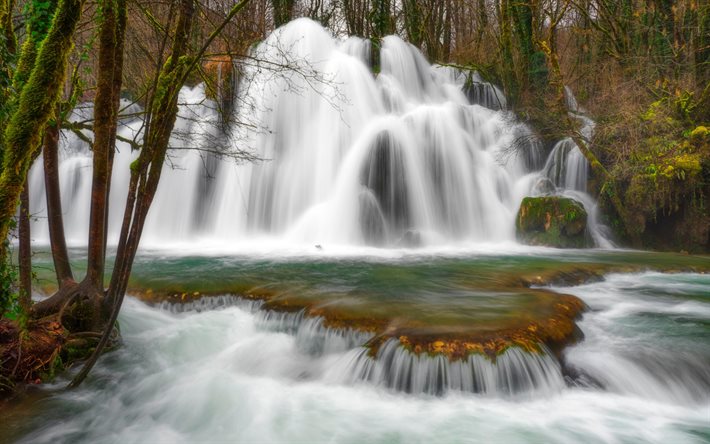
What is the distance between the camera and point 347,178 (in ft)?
38.4

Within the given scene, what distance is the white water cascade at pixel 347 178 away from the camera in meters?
11.3

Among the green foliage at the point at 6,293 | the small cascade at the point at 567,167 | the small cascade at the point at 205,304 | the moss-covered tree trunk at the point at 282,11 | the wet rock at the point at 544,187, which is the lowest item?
the small cascade at the point at 205,304

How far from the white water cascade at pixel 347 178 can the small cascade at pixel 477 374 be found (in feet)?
22.2

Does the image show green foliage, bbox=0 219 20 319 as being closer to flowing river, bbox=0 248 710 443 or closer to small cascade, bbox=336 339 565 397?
flowing river, bbox=0 248 710 443

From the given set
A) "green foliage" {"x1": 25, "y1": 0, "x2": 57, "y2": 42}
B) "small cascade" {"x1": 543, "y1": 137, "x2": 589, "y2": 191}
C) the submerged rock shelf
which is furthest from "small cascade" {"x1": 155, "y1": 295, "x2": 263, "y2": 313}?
"small cascade" {"x1": 543, "y1": 137, "x2": 589, "y2": 191}

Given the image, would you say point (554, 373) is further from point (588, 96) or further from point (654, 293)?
point (588, 96)

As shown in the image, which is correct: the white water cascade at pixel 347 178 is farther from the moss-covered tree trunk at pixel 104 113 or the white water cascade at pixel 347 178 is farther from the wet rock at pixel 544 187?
the moss-covered tree trunk at pixel 104 113

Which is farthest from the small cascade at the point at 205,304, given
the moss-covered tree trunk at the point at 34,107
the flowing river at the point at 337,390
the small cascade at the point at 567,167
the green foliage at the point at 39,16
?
the small cascade at the point at 567,167

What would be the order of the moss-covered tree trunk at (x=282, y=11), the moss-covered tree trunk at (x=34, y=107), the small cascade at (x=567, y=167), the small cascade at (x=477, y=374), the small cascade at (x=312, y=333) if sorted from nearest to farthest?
the moss-covered tree trunk at (x=34, y=107) < the small cascade at (x=477, y=374) < the small cascade at (x=312, y=333) < the small cascade at (x=567, y=167) < the moss-covered tree trunk at (x=282, y=11)

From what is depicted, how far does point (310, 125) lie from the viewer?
13.8 meters

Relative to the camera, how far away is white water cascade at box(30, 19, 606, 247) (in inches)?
445

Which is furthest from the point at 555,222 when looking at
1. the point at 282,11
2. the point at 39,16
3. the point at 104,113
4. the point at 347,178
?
the point at 282,11

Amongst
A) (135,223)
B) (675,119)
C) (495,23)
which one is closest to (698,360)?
(135,223)

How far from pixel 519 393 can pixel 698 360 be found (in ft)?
6.01
